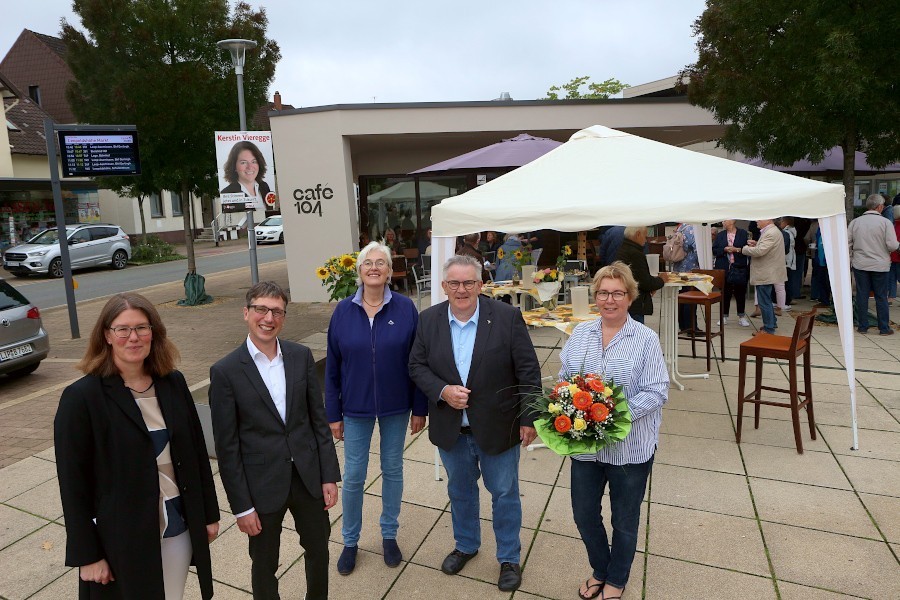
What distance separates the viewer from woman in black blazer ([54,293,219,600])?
2.06 metres

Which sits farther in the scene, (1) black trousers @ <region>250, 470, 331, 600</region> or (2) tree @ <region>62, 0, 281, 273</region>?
(2) tree @ <region>62, 0, 281, 273</region>

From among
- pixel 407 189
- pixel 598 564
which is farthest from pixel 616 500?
pixel 407 189

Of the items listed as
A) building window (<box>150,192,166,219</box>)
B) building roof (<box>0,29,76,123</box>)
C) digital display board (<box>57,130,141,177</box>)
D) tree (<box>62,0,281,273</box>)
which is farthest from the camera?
building roof (<box>0,29,76,123</box>)

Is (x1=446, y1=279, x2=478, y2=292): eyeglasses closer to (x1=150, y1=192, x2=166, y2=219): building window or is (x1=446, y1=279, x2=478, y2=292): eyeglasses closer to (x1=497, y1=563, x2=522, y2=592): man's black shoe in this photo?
(x1=497, y1=563, x2=522, y2=592): man's black shoe

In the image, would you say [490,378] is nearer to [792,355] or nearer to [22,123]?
[792,355]

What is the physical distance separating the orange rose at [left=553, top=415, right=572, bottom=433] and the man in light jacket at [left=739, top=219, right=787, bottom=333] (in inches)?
273

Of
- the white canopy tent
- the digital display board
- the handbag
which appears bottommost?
the handbag

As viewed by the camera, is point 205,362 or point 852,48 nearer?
point 852,48

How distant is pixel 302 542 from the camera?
8.83 ft

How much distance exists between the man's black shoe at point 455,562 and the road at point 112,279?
13.9 m

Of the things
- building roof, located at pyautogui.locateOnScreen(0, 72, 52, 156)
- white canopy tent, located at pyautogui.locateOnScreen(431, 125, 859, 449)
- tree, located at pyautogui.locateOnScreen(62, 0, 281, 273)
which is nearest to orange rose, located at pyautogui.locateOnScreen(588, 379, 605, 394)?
white canopy tent, located at pyautogui.locateOnScreen(431, 125, 859, 449)

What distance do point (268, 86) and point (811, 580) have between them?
13655 millimetres

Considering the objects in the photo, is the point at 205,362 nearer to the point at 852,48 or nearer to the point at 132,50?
the point at 132,50

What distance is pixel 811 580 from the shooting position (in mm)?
3102
